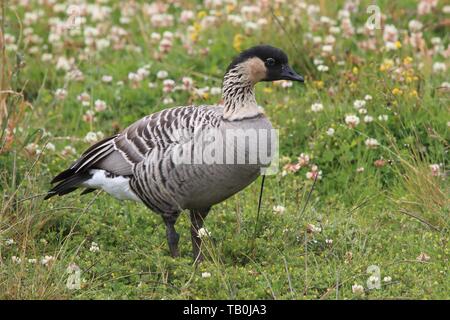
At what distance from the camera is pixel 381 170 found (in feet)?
27.2

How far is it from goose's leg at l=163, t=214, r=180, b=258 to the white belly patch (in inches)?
11.3

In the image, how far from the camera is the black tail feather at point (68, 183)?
7.23 meters

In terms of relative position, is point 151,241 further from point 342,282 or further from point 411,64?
point 411,64

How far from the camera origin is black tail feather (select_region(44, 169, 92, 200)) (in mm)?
7230

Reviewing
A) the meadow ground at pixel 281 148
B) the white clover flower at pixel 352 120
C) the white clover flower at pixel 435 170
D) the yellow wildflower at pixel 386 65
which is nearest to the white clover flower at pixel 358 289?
the meadow ground at pixel 281 148

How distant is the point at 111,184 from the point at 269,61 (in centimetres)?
152

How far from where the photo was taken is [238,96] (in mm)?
6910

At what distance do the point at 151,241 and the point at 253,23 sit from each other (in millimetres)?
3930

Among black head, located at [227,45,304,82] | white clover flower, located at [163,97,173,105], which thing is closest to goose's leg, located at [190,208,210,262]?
black head, located at [227,45,304,82]

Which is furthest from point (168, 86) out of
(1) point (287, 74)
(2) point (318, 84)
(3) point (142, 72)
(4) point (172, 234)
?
(4) point (172, 234)

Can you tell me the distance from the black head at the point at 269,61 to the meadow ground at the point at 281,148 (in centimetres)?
108

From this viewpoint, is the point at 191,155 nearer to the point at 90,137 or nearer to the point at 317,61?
the point at 90,137

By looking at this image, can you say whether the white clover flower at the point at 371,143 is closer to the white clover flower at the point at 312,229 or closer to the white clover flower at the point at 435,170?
the white clover flower at the point at 435,170
